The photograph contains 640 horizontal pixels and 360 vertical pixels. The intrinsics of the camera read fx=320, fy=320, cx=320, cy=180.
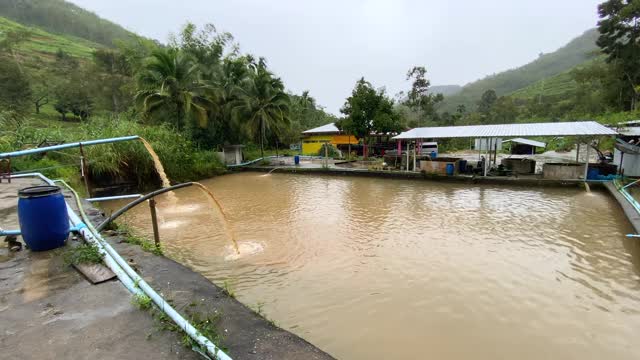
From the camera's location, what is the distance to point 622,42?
30781 millimetres

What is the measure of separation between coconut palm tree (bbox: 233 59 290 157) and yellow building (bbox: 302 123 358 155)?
6.76 m

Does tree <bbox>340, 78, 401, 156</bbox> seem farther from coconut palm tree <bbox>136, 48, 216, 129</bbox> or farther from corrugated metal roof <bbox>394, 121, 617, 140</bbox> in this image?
coconut palm tree <bbox>136, 48, 216, 129</bbox>

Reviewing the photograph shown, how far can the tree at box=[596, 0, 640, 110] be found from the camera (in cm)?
2825

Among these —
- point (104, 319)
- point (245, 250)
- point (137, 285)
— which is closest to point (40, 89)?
point (245, 250)

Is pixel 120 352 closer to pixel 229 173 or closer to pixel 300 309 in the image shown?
pixel 300 309

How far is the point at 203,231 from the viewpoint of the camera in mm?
8211

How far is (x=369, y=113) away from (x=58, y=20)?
113951mm

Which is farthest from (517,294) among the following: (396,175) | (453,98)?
(453,98)

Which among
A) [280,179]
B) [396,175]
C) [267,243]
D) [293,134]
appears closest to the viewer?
[267,243]

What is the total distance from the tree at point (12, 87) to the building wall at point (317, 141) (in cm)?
2101

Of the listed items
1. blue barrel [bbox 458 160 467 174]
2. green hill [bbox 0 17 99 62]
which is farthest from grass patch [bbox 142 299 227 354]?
green hill [bbox 0 17 99 62]

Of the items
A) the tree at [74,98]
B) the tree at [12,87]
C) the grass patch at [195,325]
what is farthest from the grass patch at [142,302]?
the tree at [74,98]

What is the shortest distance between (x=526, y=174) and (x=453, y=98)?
95651mm

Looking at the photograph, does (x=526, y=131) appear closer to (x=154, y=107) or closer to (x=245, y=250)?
(x=245, y=250)
